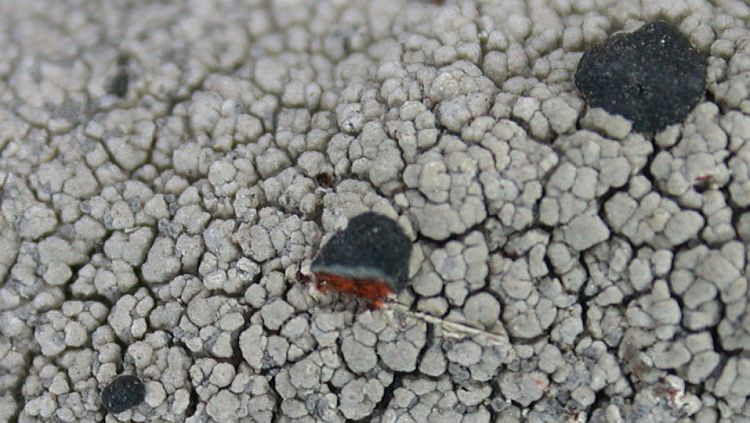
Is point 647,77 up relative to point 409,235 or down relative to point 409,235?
up

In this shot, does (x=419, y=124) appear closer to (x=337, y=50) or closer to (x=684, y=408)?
(x=337, y=50)

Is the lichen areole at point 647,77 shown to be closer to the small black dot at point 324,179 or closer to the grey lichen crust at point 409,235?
the grey lichen crust at point 409,235

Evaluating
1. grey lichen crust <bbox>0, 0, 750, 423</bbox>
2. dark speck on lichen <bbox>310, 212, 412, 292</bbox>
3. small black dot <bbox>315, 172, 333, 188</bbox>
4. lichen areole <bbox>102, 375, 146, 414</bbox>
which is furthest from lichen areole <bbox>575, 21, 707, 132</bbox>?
lichen areole <bbox>102, 375, 146, 414</bbox>

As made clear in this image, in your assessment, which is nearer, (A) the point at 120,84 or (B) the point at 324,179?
(B) the point at 324,179

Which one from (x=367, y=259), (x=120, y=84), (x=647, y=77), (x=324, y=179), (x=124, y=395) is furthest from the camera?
(x=120, y=84)

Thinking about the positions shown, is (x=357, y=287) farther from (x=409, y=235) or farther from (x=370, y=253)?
(x=409, y=235)

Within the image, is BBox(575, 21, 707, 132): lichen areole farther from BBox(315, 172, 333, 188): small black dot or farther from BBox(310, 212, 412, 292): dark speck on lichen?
BBox(315, 172, 333, 188): small black dot

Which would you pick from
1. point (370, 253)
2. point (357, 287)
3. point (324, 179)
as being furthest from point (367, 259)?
point (324, 179)
